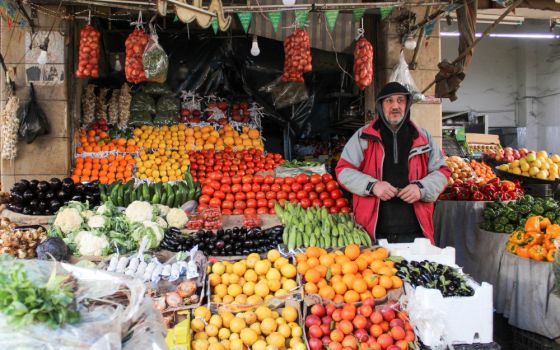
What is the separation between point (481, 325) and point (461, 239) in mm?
3297

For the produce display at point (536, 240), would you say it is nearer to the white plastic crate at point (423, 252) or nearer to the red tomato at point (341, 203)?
the white plastic crate at point (423, 252)

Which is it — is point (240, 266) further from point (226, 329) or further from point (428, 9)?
point (428, 9)

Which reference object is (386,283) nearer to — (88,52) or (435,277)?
(435,277)

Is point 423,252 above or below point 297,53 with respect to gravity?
below

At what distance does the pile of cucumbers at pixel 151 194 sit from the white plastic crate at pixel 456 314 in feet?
10.2

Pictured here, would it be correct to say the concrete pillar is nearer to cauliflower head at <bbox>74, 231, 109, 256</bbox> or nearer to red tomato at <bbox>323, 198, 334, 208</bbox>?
red tomato at <bbox>323, 198, 334, 208</bbox>

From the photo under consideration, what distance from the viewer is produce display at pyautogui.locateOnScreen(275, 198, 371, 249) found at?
12.3ft

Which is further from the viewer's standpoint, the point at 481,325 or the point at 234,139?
the point at 234,139

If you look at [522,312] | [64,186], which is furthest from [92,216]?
[522,312]

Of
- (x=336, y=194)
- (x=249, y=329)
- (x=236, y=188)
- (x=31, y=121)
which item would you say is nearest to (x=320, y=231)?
(x=336, y=194)

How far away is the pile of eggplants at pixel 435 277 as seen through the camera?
2906 mm

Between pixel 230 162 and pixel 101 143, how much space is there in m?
1.96

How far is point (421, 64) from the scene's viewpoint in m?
6.55

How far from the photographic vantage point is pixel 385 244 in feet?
12.2
